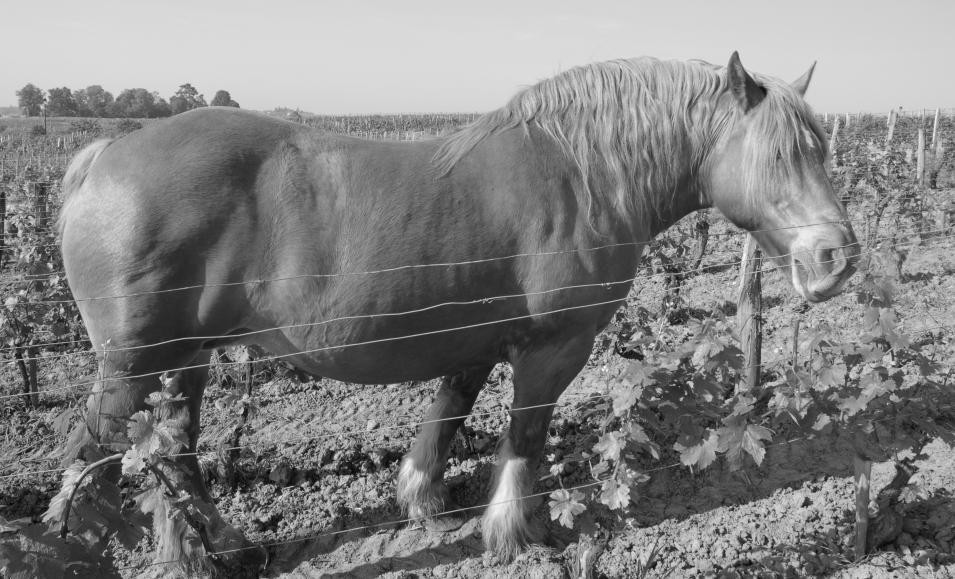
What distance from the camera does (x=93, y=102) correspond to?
64062 mm

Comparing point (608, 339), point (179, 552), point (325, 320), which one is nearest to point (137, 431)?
point (325, 320)

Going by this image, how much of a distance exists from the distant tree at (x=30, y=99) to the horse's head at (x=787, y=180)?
8548 cm

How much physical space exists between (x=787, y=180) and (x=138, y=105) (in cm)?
6735

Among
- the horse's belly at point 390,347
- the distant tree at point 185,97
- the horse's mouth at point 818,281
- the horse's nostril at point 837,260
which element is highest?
the distant tree at point 185,97

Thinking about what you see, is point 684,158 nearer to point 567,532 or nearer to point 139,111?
point 567,532

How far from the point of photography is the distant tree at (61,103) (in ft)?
208

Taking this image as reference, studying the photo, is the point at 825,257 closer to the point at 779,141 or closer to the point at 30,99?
the point at 779,141

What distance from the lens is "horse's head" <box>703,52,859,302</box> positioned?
267 centimetres

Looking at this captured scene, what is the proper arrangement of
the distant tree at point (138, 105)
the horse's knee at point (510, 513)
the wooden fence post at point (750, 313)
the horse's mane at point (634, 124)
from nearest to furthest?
the horse's mane at point (634, 124), the horse's knee at point (510, 513), the wooden fence post at point (750, 313), the distant tree at point (138, 105)

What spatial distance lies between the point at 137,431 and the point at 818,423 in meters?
2.55

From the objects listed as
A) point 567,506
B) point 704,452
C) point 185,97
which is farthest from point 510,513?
point 185,97

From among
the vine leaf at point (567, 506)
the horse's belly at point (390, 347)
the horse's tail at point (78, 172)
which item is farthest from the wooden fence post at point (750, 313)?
the horse's tail at point (78, 172)

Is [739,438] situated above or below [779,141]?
below

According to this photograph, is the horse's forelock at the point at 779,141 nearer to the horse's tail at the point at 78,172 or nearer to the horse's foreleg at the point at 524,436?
the horse's foreleg at the point at 524,436
